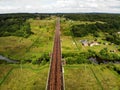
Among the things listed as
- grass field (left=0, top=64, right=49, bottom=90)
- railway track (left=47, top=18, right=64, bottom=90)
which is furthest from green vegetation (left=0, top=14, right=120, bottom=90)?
railway track (left=47, top=18, right=64, bottom=90)

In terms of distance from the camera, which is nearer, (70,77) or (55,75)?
(55,75)

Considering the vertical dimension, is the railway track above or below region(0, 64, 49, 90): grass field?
above

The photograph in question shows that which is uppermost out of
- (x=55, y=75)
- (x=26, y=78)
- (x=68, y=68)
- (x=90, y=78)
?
(x=55, y=75)

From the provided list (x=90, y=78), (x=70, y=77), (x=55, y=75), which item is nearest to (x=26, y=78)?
(x=55, y=75)

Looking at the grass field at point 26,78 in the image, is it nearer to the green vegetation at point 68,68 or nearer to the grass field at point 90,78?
the green vegetation at point 68,68

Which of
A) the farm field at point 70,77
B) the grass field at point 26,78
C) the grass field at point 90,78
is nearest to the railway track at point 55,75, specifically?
the farm field at point 70,77

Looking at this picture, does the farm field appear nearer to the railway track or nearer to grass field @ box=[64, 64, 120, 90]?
A: grass field @ box=[64, 64, 120, 90]

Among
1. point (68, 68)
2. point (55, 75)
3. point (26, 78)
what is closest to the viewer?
point (55, 75)

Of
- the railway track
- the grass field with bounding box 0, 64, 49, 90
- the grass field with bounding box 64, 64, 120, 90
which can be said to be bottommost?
the grass field with bounding box 0, 64, 49, 90

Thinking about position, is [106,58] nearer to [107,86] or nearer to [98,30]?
[107,86]

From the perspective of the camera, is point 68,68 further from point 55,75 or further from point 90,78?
point 90,78

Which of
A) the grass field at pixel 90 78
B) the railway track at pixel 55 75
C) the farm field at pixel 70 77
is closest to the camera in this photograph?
the railway track at pixel 55 75
